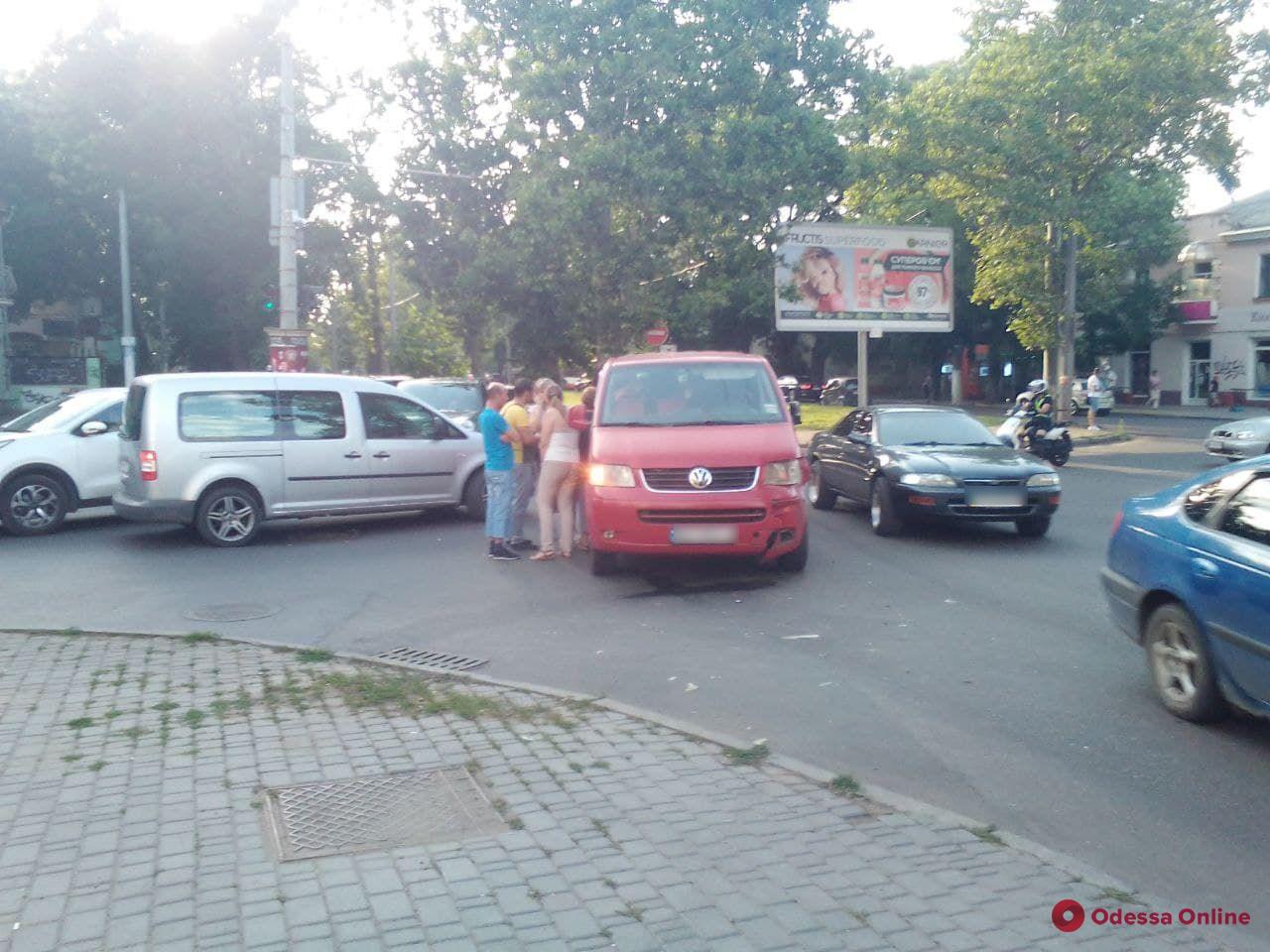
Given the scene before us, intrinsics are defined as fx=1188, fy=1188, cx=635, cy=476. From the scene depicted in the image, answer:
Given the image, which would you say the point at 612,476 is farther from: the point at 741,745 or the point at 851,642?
the point at 741,745

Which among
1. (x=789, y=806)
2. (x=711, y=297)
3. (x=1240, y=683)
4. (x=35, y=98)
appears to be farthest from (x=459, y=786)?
(x=35, y=98)

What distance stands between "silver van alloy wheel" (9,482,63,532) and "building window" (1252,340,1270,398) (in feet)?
141

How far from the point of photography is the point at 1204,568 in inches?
234

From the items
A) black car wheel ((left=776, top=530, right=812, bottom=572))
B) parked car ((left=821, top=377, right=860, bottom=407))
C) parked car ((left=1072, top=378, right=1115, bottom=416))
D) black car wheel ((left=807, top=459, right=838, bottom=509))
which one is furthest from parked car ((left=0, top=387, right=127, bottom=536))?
parked car ((left=821, top=377, right=860, bottom=407))

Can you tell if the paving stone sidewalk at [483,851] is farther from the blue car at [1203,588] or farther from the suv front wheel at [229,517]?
the suv front wheel at [229,517]

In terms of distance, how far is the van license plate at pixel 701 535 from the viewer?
9.72 meters

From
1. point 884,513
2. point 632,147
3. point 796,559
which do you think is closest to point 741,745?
point 796,559

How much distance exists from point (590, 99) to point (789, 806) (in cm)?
2315

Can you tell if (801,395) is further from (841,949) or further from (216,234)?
(841,949)

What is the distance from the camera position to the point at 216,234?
37.8 metres

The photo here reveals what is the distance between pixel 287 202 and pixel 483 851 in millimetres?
17731

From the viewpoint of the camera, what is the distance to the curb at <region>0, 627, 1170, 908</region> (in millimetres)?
4359

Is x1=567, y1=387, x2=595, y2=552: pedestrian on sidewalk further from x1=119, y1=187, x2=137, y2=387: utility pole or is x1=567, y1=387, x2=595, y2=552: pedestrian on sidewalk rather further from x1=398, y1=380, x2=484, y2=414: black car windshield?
x1=119, y1=187, x2=137, y2=387: utility pole

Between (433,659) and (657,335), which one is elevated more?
(657,335)
